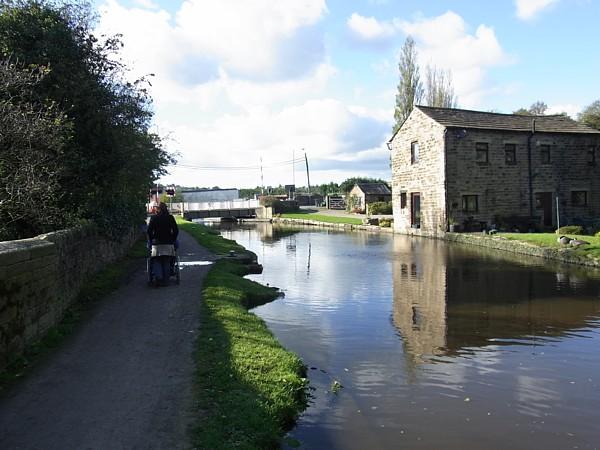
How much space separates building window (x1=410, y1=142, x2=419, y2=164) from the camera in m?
32.5

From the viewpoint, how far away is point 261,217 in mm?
62844

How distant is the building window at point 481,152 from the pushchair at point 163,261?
23.2 m

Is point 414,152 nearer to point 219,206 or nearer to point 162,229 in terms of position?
point 162,229

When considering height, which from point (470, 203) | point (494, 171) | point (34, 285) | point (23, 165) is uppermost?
point (494, 171)

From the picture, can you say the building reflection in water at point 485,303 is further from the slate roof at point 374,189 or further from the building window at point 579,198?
the slate roof at point 374,189

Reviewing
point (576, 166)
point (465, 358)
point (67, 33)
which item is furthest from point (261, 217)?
point (465, 358)

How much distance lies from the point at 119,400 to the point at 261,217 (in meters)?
57.8

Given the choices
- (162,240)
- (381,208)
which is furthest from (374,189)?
(162,240)

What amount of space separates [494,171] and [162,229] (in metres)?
24.5

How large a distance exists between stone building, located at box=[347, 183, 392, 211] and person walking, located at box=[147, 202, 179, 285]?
4575 centimetres

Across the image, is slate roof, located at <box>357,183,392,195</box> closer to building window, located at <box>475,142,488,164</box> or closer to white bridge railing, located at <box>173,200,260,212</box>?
white bridge railing, located at <box>173,200,260,212</box>

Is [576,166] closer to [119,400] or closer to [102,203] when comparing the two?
[102,203]

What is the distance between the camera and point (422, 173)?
104 feet

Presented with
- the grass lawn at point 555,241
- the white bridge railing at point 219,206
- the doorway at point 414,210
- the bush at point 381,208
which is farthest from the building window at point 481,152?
the white bridge railing at point 219,206
